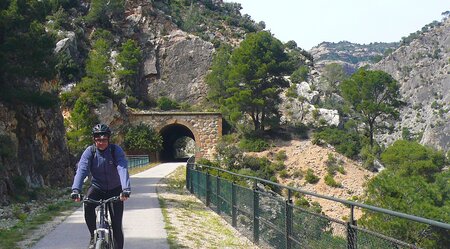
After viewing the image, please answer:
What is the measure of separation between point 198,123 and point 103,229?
42.6 metres

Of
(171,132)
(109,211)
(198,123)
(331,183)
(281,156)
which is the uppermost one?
(198,123)

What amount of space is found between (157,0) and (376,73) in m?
39.7

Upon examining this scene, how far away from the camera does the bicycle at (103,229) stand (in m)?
5.20

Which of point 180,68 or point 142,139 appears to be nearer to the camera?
point 142,139

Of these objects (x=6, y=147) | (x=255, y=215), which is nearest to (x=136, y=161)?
(x=6, y=147)

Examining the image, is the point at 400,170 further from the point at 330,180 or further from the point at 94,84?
the point at 94,84

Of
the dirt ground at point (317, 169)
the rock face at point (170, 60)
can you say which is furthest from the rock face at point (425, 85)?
the dirt ground at point (317, 169)

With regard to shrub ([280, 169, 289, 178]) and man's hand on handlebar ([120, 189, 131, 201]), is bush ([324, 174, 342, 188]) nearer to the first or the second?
shrub ([280, 169, 289, 178])

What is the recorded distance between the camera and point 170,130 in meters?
54.4

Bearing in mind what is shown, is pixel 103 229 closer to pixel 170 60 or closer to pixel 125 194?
pixel 125 194

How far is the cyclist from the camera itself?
547 centimetres

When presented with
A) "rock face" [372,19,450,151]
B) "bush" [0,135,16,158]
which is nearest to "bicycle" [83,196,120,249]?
"bush" [0,135,16,158]

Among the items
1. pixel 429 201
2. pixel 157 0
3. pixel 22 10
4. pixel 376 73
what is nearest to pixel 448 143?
pixel 376 73

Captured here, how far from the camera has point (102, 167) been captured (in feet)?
18.1
